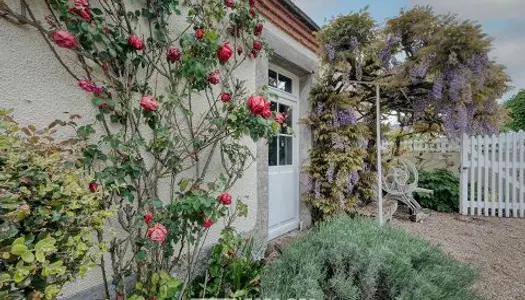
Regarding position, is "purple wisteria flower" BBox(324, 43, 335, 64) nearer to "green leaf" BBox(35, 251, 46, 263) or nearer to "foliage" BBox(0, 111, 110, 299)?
"foliage" BBox(0, 111, 110, 299)

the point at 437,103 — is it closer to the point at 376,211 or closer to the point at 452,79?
the point at 452,79

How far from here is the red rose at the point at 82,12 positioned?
5.62 ft

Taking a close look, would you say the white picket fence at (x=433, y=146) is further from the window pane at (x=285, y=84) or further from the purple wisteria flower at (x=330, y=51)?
the window pane at (x=285, y=84)

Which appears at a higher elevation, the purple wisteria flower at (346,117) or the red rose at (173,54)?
the red rose at (173,54)

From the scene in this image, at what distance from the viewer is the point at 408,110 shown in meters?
5.03

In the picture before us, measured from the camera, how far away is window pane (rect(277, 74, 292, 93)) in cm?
474

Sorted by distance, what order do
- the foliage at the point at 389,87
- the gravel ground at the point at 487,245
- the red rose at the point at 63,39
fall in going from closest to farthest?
the red rose at the point at 63,39
the gravel ground at the point at 487,245
the foliage at the point at 389,87

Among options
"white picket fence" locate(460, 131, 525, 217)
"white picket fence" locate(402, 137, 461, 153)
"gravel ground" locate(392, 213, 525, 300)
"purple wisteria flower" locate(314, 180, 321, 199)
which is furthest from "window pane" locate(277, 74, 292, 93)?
"white picket fence" locate(402, 137, 461, 153)

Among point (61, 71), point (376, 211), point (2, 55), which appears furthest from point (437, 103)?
point (2, 55)

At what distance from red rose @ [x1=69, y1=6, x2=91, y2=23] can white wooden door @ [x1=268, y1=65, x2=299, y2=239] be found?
2906mm

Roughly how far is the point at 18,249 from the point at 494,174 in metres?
7.99

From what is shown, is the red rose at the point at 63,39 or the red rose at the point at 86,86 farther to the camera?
the red rose at the point at 86,86

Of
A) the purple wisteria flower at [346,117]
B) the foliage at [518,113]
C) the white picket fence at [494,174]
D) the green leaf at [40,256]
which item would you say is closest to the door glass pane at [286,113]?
the purple wisteria flower at [346,117]

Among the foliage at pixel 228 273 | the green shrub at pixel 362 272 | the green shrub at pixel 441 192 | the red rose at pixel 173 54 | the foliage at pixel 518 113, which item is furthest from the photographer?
the foliage at pixel 518 113
